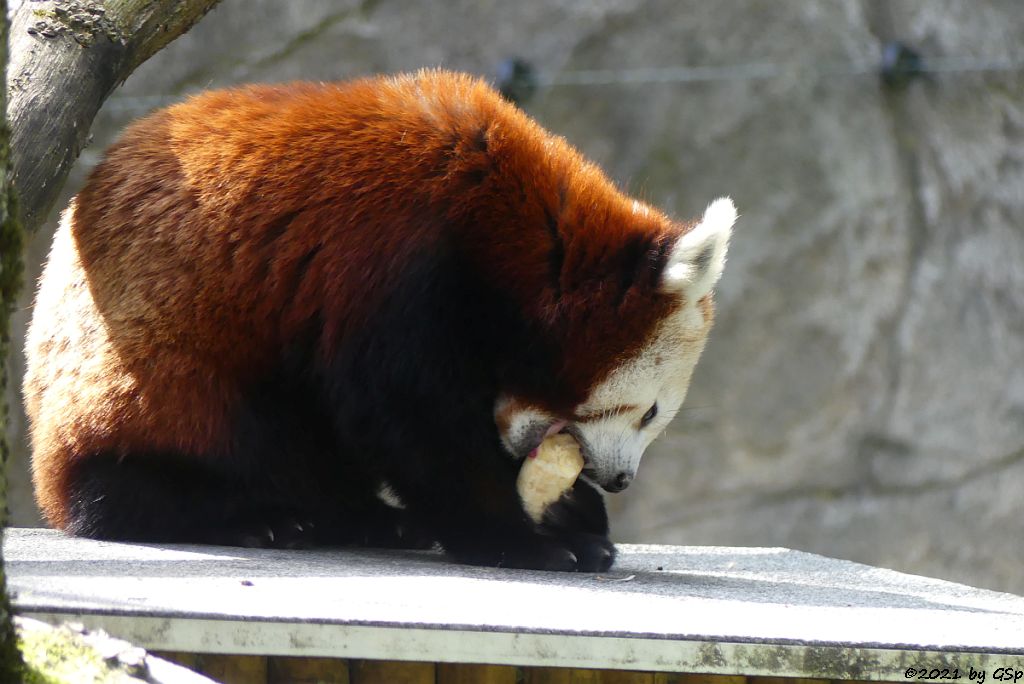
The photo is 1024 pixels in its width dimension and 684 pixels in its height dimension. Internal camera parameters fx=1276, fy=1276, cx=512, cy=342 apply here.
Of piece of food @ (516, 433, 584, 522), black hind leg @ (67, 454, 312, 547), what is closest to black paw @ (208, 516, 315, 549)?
black hind leg @ (67, 454, 312, 547)

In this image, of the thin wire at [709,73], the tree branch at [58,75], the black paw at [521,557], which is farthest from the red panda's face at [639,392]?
the thin wire at [709,73]

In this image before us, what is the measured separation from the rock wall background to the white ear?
3560 millimetres

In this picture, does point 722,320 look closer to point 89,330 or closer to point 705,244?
point 705,244

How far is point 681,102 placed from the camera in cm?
725

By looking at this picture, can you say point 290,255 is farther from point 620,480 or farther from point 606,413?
point 620,480

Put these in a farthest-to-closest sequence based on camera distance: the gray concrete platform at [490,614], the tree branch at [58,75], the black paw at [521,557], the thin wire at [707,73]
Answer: the thin wire at [707,73] < the black paw at [521,557] < the tree branch at [58,75] < the gray concrete platform at [490,614]

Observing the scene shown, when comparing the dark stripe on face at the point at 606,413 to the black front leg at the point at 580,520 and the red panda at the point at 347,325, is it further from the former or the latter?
the black front leg at the point at 580,520

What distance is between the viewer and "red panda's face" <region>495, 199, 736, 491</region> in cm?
364

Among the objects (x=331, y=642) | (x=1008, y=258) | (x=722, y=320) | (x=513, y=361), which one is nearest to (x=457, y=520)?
(x=513, y=361)

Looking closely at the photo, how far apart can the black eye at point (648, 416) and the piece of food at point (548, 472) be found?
0.74ft

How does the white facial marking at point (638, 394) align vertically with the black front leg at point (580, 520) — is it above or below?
above

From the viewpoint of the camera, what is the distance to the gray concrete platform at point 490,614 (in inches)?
95.4

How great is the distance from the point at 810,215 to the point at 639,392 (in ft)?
12.4

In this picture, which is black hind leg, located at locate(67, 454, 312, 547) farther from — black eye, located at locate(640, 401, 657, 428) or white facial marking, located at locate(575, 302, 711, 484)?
black eye, located at locate(640, 401, 657, 428)
